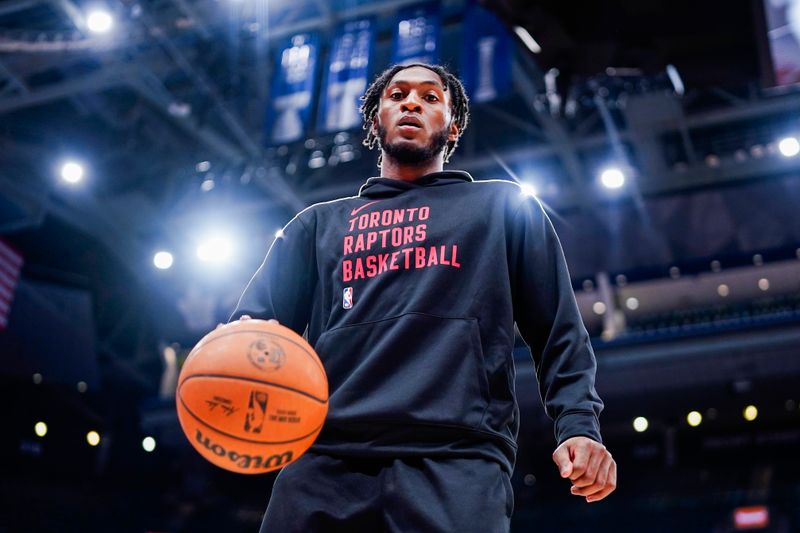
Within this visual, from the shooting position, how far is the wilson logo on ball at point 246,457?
5.54ft

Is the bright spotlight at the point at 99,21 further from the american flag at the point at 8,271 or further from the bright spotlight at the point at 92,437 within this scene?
the bright spotlight at the point at 92,437

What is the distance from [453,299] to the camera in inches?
75.4

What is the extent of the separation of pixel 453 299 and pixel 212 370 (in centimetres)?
56

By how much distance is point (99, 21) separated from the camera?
31.8 feet

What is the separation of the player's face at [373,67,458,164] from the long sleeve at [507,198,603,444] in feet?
0.97

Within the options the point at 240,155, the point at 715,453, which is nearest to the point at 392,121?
the point at 240,155

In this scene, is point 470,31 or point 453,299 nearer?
point 453,299

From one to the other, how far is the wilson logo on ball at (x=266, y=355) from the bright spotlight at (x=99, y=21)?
906cm

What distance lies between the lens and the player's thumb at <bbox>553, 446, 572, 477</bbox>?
5.43ft

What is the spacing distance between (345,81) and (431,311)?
7.93 m

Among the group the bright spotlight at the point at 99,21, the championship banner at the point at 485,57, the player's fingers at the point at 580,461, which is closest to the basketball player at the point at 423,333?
the player's fingers at the point at 580,461

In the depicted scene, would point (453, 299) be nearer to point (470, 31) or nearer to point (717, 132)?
point (470, 31)

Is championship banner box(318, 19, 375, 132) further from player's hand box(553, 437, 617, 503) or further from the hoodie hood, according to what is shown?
player's hand box(553, 437, 617, 503)

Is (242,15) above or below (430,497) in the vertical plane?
above
